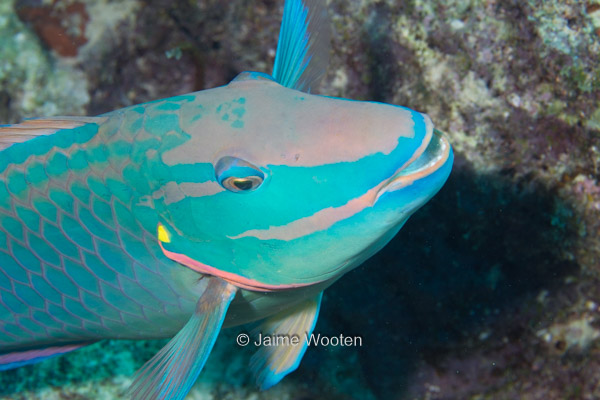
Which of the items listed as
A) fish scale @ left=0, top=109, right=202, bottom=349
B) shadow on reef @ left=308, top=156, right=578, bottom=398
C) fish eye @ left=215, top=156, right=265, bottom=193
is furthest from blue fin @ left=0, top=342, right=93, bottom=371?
shadow on reef @ left=308, top=156, right=578, bottom=398

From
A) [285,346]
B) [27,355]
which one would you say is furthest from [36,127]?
[285,346]

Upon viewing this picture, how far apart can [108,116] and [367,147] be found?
3.54ft

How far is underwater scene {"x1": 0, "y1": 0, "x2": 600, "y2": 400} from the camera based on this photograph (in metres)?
1.51

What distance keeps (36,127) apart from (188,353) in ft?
3.61

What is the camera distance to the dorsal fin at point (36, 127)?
1.78 metres

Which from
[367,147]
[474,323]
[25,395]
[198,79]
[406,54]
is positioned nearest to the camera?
[367,147]

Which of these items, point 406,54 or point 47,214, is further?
point 406,54

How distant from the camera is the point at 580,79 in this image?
2402 millimetres

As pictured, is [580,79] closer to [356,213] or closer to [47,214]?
[356,213]

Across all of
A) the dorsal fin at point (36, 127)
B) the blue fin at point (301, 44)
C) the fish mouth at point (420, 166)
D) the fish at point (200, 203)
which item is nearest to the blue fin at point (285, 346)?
the fish at point (200, 203)

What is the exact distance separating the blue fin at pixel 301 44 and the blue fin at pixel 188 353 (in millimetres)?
976

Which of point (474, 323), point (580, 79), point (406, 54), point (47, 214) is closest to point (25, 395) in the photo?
point (47, 214)

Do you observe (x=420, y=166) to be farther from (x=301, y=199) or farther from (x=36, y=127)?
(x=36, y=127)

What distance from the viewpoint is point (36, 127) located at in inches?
70.7
